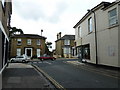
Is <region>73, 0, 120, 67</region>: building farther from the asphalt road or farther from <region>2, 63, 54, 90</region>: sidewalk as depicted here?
<region>2, 63, 54, 90</region>: sidewalk

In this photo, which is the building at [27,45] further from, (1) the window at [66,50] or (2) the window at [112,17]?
(2) the window at [112,17]

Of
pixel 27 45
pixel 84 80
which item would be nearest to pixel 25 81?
pixel 84 80

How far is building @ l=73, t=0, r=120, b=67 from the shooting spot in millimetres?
16391

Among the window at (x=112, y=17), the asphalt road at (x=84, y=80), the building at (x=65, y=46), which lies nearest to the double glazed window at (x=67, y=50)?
the building at (x=65, y=46)

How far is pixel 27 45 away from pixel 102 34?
31209 mm

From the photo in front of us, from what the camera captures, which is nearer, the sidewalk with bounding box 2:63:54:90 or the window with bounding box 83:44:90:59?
the sidewalk with bounding box 2:63:54:90

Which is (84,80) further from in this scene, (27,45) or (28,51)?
(27,45)

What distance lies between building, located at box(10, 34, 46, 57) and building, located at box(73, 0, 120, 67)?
2347 centimetres

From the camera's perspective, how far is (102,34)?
19.0 meters

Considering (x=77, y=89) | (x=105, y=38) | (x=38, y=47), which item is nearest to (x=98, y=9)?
(x=105, y=38)

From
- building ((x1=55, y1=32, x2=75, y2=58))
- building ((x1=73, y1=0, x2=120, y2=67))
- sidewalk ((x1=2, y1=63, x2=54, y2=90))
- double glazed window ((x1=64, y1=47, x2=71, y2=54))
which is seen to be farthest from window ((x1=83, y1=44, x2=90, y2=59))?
double glazed window ((x1=64, y1=47, x2=71, y2=54))

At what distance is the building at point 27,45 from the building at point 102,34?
23.5 metres

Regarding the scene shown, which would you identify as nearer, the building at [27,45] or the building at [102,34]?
the building at [102,34]

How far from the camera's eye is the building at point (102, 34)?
16391mm
